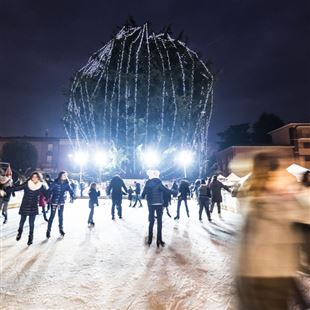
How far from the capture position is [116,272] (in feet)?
16.1

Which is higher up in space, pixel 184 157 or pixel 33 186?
pixel 184 157

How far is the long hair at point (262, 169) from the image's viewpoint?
256cm

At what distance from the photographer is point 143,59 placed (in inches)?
1289

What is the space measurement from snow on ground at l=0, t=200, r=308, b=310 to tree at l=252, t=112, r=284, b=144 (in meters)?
52.6

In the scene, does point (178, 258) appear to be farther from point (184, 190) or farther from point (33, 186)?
point (184, 190)

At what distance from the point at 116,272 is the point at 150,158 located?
2632cm

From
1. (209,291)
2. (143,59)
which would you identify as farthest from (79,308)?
(143,59)

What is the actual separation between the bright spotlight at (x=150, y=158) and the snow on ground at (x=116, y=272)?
22467 mm

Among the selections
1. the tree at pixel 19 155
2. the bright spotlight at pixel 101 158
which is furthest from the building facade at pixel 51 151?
the bright spotlight at pixel 101 158

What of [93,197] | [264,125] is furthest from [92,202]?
[264,125]

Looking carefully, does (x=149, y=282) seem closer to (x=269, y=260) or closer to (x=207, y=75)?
(x=269, y=260)

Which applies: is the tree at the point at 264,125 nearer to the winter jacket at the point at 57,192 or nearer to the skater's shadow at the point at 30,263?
the winter jacket at the point at 57,192

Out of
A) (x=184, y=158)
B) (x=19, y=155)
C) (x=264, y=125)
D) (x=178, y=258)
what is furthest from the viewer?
(x=264, y=125)

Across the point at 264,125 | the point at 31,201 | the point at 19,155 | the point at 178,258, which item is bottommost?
the point at 178,258
